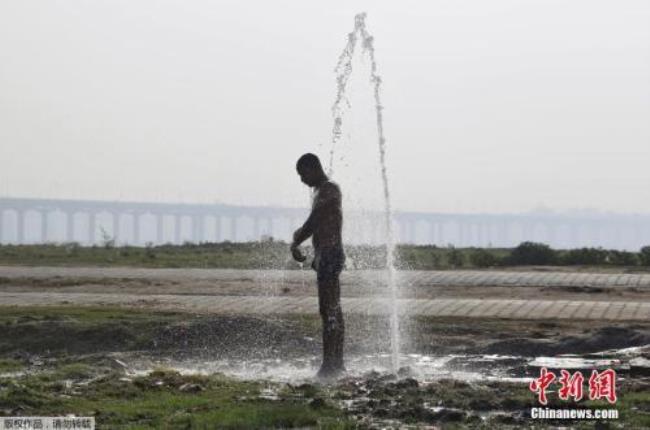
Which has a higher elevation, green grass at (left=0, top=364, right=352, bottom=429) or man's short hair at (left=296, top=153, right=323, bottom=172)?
man's short hair at (left=296, top=153, right=323, bottom=172)

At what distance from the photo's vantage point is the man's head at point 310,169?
37.3 feet

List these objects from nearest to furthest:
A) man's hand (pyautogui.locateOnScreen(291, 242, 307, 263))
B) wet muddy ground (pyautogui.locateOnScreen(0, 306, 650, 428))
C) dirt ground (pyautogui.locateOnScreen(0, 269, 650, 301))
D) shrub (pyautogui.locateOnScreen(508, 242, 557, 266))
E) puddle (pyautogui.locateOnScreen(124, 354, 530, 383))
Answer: wet muddy ground (pyautogui.locateOnScreen(0, 306, 650, 428))
puddle (pyautogui.locateOnScreen(124, 354, 530, 383))
man's hand (pyautogui.locateOnScreen(291, 242, 307, 263))
dirt ground (pyautogui.locateOnScreen(0, 269, 650, 301))
shrub (pyautogui.locateOnScreen(508, 242, 557, 266))

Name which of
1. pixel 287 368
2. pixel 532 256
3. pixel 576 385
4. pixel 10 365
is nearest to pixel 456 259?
pixel 532 256

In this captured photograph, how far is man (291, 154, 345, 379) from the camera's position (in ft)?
36.4

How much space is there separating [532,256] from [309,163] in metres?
18.2

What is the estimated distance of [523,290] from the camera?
2005 centimetres

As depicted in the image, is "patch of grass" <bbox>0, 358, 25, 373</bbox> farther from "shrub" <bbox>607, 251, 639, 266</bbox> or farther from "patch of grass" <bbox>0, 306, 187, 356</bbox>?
"shrub" <bbox>607, 251, 639, 266</bbox>

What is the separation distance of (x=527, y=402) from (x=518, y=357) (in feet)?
11.1

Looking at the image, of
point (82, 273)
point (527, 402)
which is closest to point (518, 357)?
point (527, 402)

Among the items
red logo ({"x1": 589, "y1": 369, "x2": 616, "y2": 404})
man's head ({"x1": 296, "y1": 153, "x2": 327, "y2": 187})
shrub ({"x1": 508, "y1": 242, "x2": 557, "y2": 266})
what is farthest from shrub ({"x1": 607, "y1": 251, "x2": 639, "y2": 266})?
red logo ({"x1": 589, "y1": 369, "x2": 616, "y2": 404})

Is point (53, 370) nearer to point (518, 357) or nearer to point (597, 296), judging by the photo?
point (518, 357)

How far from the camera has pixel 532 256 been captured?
94.2 ft

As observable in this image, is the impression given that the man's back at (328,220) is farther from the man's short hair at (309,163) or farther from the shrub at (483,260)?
the shrub at (483,260)

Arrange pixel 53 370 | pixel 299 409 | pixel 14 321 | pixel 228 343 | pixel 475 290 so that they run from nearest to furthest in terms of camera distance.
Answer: pixel 299 409 < pixel 53 370 < pixel 228 343 < pixel 14 321 < pixel 475 290
